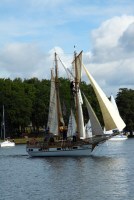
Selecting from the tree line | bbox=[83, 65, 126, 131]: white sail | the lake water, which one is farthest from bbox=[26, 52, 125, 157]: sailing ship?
the tree line

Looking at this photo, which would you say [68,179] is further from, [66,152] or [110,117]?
[66,152]

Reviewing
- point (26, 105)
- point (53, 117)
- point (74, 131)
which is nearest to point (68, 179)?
point (74, 131)

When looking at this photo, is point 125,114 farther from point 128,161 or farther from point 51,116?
point 128,161

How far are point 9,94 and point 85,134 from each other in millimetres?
77157

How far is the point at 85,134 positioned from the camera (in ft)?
269

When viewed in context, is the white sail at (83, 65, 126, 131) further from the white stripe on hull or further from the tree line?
the tree line

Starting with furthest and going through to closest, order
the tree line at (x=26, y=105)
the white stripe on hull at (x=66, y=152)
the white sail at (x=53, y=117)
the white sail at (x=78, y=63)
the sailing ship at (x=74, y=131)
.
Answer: the tree line at (x=26, y=105) < the white sail at (x=53, y=117) < the white sail at (x=78, y=63) < the white stripe on hull at (x=66, y=152) < the sailing ship at (x=74, y=131)

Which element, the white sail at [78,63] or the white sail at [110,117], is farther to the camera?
the white sail at [78,63]

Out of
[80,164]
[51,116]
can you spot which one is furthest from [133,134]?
[80,164]

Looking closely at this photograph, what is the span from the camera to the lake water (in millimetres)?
44719

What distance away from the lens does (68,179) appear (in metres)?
54.2

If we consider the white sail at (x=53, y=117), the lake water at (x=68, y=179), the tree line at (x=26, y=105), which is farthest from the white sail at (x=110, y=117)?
the tree line at (x=26, y=105)

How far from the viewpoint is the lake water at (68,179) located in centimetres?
4472

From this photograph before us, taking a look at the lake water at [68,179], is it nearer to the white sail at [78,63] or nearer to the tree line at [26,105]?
the white sail at [78,63]
